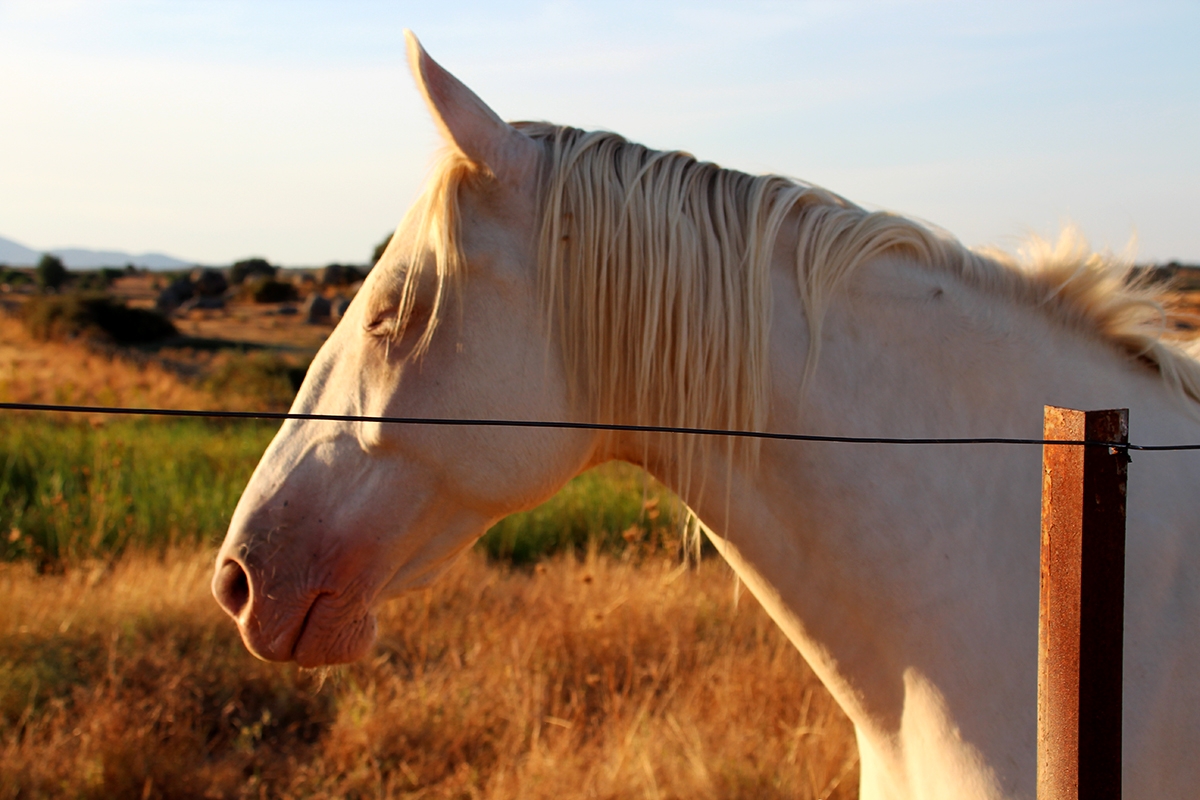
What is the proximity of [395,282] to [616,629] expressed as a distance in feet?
10.0

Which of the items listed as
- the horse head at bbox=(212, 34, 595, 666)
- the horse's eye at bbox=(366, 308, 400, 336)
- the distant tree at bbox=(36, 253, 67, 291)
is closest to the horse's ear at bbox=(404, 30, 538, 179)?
the horse head at bbox=(212, 34, 595, 666)

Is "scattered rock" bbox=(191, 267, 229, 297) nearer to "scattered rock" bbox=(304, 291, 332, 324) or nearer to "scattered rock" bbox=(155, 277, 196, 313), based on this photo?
"scattered rock" bbox=(155, 277, 196, 313)

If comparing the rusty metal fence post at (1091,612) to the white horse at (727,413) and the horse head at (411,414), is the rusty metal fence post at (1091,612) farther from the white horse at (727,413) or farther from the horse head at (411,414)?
the horse head at (411,414)

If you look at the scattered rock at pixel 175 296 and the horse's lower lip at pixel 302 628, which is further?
the scattered rock at pixel 175 296

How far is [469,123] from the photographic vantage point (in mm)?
1471

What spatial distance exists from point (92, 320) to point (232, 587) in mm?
28047

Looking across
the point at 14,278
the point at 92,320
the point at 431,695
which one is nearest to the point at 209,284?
the point at 92,320

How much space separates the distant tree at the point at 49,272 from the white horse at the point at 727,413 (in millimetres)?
47085

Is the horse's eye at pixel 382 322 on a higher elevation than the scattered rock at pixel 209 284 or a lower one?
lower

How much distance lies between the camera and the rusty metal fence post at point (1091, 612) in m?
1.07

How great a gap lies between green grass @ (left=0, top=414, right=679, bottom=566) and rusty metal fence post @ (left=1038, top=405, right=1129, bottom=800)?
3560 millimetres

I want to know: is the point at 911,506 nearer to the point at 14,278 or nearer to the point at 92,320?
the point at 92,320

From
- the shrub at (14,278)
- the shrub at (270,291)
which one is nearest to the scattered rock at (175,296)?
the shrub at (270,291)

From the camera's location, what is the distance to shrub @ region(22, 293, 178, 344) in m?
24.1
